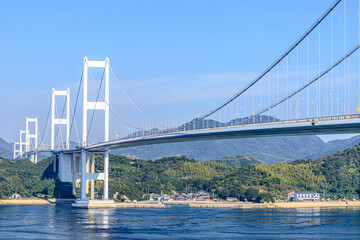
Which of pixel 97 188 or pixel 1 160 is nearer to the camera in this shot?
pixel 97 188

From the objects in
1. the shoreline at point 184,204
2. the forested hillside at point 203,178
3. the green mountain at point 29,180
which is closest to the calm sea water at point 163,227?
the shoreline at point 184,204

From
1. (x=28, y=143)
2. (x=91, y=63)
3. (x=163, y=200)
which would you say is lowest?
(x=163, y=200)

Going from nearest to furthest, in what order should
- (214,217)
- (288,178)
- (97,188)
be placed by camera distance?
1. (214,217)
2. (97,188)
3. (288,178)

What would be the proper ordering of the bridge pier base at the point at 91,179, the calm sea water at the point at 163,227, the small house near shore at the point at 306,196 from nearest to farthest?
the calm sea water at the point at 163,227
the bridge pier base at the point at 91,179
the small house near shore at the point at 306,196

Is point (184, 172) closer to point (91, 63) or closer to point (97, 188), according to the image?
point (97, 188)

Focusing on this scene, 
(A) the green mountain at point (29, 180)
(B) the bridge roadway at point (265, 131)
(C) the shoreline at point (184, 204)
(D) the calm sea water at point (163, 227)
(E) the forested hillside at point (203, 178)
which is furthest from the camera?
(E) the forested hillside at point (203, 178)

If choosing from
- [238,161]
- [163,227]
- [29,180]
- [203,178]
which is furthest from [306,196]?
[238,161]

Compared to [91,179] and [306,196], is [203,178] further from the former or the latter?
[91,179]

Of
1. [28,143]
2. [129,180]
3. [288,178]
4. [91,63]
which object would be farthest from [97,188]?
[28,143]

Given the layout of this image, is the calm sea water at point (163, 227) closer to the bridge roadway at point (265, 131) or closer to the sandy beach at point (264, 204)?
the bridge roadway at point (265, 131)
